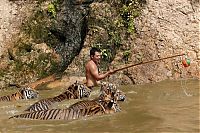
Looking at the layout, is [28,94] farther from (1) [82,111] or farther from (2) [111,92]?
(1) [82,111]

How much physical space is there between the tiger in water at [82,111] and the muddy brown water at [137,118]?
0.47 feet

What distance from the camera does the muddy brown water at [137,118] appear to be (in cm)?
656

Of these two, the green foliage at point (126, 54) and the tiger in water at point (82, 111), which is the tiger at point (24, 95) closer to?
the tiger in water at point (82, 111)

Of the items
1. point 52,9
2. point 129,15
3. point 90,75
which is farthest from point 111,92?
point 52,9

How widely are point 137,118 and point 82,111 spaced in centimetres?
91

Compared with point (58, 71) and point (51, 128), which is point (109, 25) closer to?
point (58, 71)

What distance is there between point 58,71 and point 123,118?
6333 mm

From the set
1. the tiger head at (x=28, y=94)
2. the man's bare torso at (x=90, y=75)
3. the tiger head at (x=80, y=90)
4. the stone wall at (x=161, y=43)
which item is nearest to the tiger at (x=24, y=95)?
the tiger head at (x=28, y=94)

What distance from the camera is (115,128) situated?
6.59 metres

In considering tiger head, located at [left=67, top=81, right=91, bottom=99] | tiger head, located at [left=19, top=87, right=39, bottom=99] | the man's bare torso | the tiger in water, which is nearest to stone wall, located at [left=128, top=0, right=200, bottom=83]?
the man's bare torso

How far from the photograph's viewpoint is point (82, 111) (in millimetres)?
7508

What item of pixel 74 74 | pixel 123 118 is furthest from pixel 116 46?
pixel 123 118

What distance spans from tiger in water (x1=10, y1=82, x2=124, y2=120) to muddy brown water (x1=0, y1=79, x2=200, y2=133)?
143 mm

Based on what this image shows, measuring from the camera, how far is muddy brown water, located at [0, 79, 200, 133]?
6559 mm
